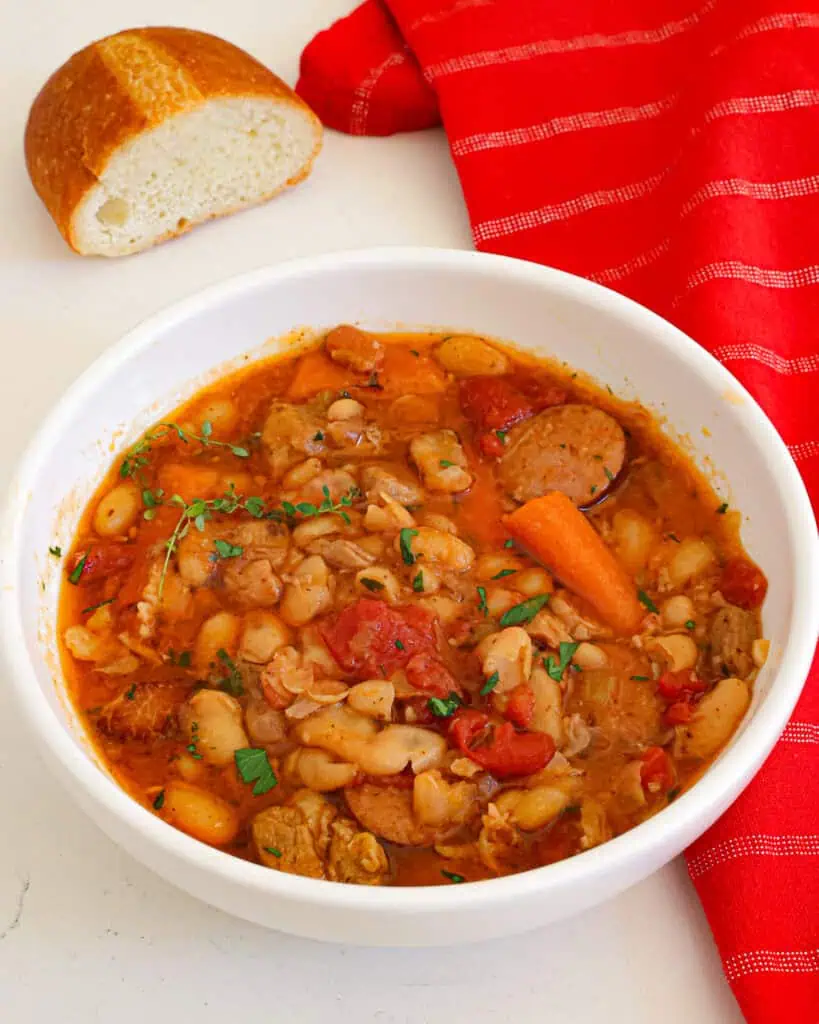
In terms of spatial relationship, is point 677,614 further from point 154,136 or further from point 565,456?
point 154,136

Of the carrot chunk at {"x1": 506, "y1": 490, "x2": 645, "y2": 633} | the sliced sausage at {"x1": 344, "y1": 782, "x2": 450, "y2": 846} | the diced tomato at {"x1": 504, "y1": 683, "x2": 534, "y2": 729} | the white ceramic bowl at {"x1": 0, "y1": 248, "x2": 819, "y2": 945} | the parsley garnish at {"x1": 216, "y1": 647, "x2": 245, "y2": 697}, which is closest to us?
the white ceramic bowl at {"x1": 0, "y1": 248, "x2": 819, "y2": 945}

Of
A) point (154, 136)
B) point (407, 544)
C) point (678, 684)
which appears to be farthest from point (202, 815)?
point (154, 136)

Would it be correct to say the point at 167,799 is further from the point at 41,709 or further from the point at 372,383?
the point at 372,383

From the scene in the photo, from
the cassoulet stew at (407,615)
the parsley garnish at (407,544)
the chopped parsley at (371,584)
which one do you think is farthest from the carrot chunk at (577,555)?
the chopped parsley at (371,584)

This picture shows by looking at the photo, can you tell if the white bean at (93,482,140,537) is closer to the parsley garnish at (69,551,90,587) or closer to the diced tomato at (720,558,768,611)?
the parsley garnish at (69,551,90,587)

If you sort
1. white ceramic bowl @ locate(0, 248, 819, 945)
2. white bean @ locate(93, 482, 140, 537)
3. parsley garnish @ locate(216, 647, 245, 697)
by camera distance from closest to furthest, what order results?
white ceramic bowl @ locate(0, 248, 819, 945), parsley garnish @ locate(216, 647, 245, 697), white bean @ locate(93, 482, 140, 537)

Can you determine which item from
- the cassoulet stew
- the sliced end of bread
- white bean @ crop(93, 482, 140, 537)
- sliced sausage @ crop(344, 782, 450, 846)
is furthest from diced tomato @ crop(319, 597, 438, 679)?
the sliced end of bread

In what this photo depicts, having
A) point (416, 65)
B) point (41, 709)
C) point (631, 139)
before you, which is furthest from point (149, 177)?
point (41, 709)
